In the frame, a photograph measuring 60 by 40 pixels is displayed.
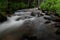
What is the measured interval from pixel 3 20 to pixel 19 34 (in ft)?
14.6

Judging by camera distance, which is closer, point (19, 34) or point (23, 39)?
point (23, 39)

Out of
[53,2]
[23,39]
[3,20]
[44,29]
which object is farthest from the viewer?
[53,2]

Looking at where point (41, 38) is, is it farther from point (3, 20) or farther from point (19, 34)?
point (3, 20)

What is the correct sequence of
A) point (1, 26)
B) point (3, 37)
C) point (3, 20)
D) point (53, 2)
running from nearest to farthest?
point (3, 37), point (1, 26), point (3, 20), point (53, 2)

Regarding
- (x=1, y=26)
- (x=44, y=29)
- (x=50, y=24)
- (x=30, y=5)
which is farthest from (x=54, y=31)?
(x=30, y=5)

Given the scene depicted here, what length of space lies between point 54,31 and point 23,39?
7.71 ft

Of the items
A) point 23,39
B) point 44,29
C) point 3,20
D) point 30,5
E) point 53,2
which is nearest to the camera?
point 23,39

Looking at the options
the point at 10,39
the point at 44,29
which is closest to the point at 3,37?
the point at 10,39

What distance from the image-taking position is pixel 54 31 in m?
9.96

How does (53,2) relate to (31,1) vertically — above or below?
above

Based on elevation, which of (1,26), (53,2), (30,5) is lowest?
(30,5)

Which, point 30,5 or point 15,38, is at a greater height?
point 15,38

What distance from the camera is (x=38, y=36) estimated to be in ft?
30.1

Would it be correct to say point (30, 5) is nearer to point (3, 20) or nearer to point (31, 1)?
point (31, 1)
